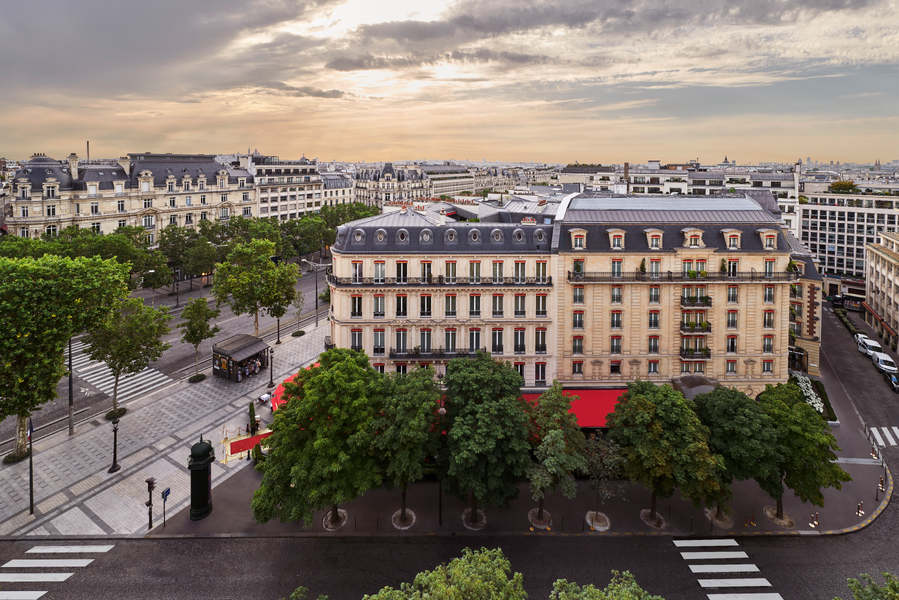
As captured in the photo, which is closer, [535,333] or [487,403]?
[487,403]

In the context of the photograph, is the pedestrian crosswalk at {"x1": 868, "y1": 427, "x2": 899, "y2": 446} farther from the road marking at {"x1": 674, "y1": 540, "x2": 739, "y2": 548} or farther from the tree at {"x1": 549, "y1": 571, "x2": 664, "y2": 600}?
the tree at {"x1": 549, "y1": 571, "x2": 664, "y2": 600}

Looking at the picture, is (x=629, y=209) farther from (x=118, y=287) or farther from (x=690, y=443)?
(x=118, y=287)

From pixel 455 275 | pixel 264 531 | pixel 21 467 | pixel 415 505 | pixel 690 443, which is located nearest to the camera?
pixel 690 443

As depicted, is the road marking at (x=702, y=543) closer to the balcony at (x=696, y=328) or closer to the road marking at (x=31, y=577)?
the balcony at (x=696, y=328)

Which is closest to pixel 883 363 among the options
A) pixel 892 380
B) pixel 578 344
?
pixel 892 380

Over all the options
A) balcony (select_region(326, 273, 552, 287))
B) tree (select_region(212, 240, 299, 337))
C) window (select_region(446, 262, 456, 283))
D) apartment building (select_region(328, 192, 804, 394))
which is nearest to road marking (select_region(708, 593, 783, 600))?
apartment building (select_region(328, 192, 804, 394))

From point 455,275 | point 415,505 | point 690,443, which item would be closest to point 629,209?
point 455,275

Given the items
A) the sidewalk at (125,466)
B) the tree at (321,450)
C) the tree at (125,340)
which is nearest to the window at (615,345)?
→ the tree at (321,450)
